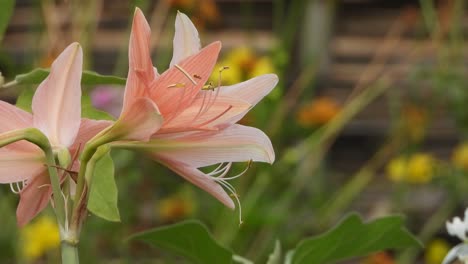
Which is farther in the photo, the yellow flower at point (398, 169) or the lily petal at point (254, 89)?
the yellow flower at point (398, 169)

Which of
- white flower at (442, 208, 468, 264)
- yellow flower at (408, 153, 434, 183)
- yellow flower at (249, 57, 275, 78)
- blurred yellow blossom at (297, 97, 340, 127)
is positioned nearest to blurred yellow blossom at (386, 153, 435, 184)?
yellow flower at (408, 153, 434, 183)

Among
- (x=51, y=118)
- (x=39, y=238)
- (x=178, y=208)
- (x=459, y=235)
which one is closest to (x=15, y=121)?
(x=51, y=118)

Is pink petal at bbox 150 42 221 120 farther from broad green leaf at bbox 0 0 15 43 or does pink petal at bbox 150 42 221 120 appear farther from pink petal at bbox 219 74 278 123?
broad green leaf at bbox 0 0 15 43

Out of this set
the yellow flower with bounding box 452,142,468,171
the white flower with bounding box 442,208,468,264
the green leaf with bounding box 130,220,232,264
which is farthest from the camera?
the yellow flower with bounding box 452,142,468,171

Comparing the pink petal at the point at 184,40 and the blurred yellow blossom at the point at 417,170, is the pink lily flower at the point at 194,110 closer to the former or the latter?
the pink petal at the point at 184,40

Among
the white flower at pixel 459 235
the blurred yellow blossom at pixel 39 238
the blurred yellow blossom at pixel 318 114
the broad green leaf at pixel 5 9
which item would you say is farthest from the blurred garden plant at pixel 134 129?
the blurred yellow blossom at pixel 318 114

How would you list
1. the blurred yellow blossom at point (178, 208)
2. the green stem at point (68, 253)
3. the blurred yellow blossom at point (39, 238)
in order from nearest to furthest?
the green stem at point (68, 253)
the blurred yellow blossom at point (39, 238)
the blurred yellow blossom at point (178, 208)

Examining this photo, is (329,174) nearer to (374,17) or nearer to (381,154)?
(381,154)
